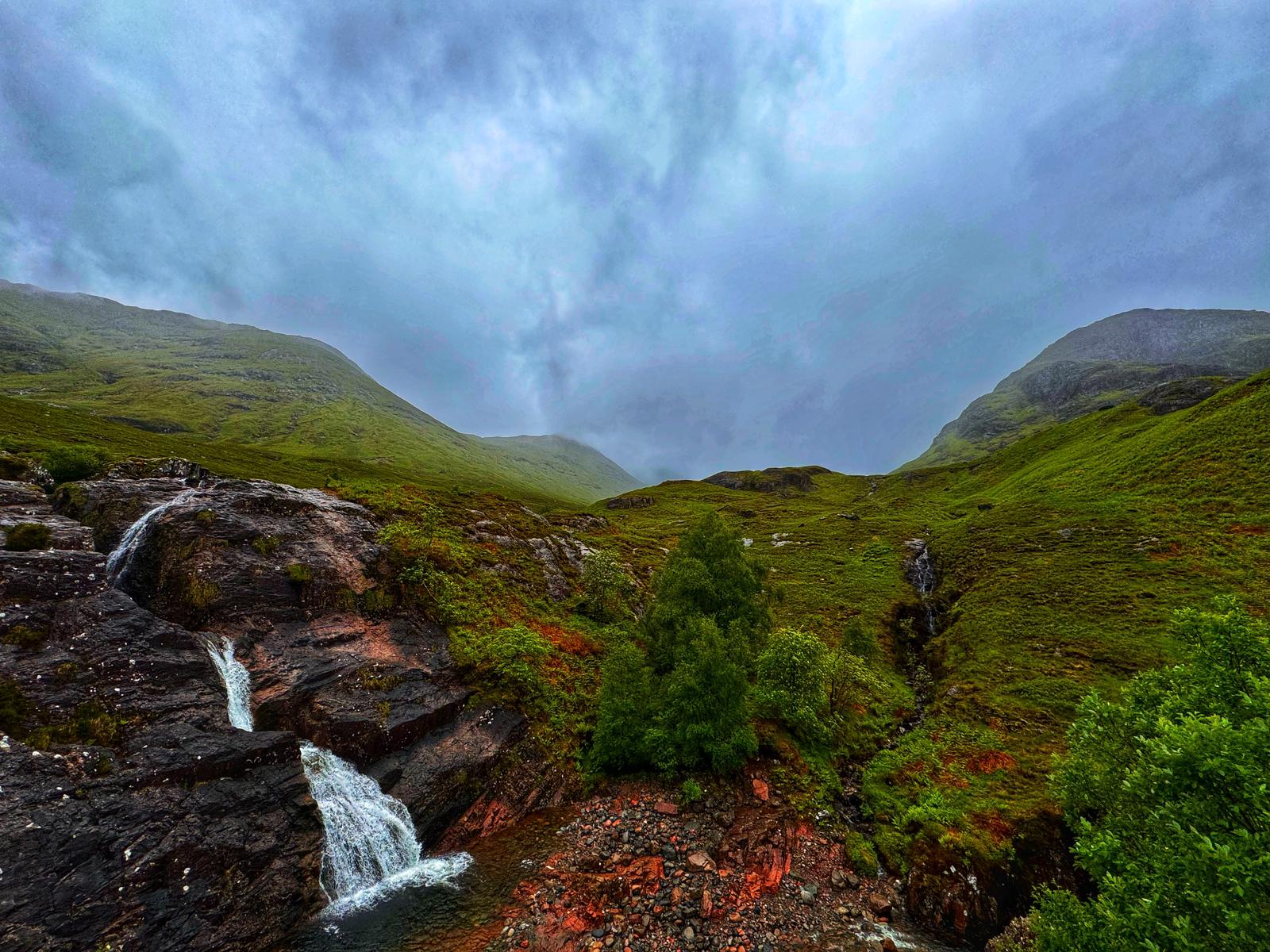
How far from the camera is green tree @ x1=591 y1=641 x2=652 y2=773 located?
27906mm

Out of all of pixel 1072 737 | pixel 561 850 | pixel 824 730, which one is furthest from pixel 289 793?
pixel 1072 737

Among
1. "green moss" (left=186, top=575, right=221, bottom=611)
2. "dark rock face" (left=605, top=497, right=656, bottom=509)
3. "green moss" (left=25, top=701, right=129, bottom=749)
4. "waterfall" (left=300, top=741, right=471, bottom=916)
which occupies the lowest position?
"waterfall" (left=300, top=741, right=471, bottom=916)

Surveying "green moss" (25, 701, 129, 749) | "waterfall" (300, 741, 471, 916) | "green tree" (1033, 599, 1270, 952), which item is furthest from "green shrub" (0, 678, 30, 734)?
"green tree" (1033, 599, 1270, 952)

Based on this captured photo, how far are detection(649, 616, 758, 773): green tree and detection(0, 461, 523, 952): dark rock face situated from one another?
946 centimetres

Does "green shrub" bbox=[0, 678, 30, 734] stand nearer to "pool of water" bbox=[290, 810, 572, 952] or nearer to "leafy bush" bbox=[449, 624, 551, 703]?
"pool of water" bbox=[290, 810, 572, 952]

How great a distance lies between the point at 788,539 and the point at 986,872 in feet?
247

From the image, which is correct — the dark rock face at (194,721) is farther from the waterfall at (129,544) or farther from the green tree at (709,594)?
the green tree at (709,594)

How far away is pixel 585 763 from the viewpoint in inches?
1104

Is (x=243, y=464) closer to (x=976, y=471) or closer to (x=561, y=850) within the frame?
(x=561, y=850)

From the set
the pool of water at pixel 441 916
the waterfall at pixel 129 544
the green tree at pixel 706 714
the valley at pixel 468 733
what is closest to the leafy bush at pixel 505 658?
the valley at pixel 468 733

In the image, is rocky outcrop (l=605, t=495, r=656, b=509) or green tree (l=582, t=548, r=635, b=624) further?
rocky outcrop (l=605, t=495, r=656, b=509)

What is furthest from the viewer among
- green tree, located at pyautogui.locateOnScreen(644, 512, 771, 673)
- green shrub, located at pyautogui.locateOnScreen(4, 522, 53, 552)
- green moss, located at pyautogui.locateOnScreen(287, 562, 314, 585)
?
green tree, located at pyautogui.locateOnScreen(644, 512, 771, 673)

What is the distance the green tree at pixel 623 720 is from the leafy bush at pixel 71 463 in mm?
44363

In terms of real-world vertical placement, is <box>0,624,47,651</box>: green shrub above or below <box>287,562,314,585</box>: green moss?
below
